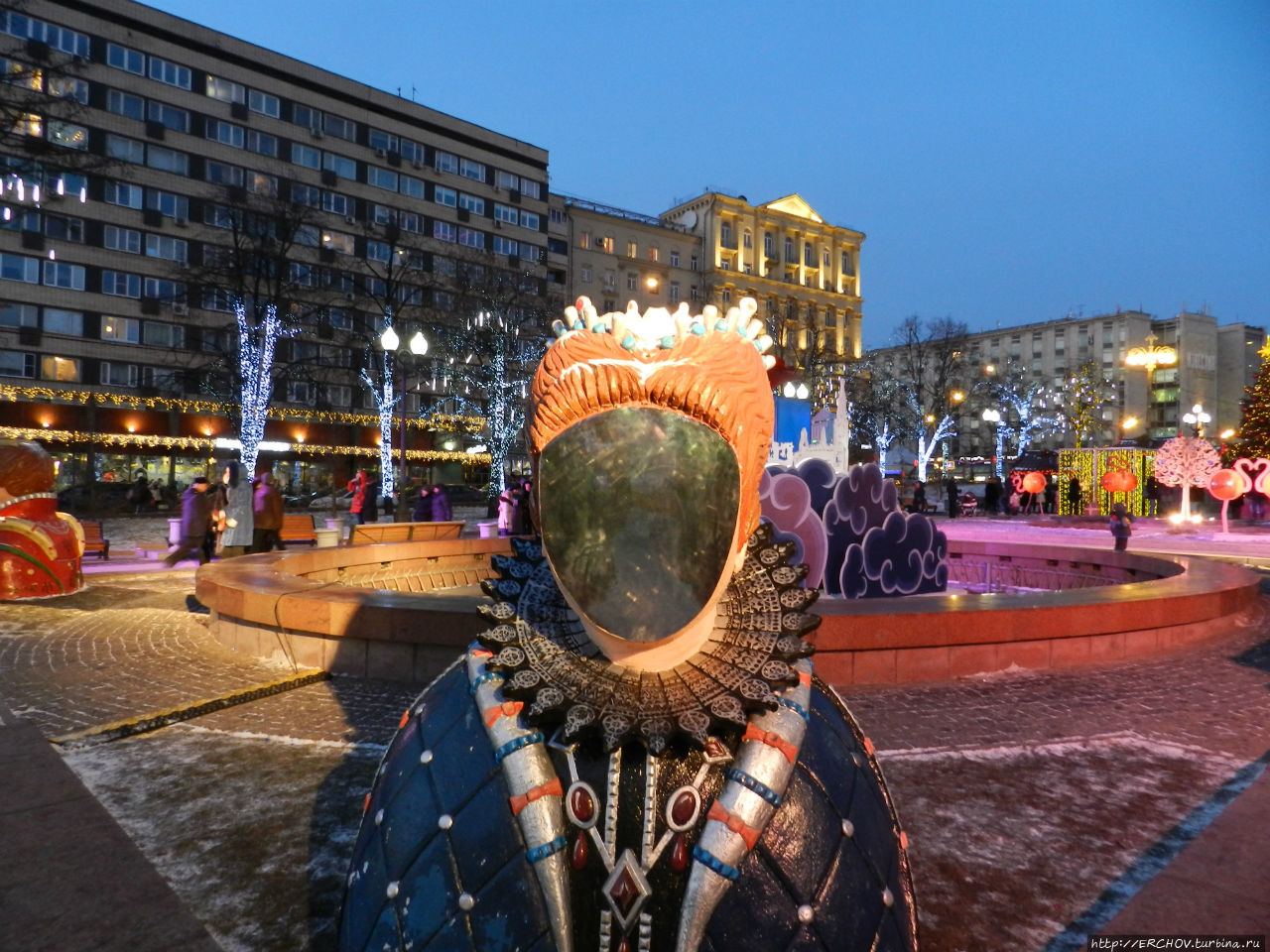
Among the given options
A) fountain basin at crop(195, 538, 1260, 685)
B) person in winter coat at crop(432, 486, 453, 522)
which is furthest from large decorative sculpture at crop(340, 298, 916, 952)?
person in winter coat at crop(432, 486, 453, 522)

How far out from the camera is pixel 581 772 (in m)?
1.57

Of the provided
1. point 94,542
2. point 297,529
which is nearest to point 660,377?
point 297,529

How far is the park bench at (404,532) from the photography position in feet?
43.4

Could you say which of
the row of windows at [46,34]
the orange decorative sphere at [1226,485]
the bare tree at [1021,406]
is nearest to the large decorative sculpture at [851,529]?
the orange decorative sphere at [1226,485]

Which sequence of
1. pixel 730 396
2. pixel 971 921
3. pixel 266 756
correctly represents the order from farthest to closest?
pixel 266 756 < pixel 971 921 < pixel 730 396

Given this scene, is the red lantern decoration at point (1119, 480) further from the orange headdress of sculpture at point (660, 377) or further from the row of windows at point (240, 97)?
the row of windows at point (240, 97)

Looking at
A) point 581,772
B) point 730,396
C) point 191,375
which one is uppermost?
point 191,375

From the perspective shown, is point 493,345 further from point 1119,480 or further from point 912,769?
point 912,769

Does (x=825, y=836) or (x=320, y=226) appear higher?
(x=320, y=226)

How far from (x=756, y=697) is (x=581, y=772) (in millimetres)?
400

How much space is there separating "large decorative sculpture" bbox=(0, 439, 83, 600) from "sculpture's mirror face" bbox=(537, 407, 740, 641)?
469 inches

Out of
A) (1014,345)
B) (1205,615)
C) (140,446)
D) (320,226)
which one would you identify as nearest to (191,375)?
(140,446)

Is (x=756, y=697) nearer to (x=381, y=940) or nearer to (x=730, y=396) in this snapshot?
(x=730, y=396)

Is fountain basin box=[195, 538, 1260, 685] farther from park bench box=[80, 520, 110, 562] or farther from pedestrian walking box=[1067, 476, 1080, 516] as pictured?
pedestrian walking box=[1067, 476, 1080, 516]
